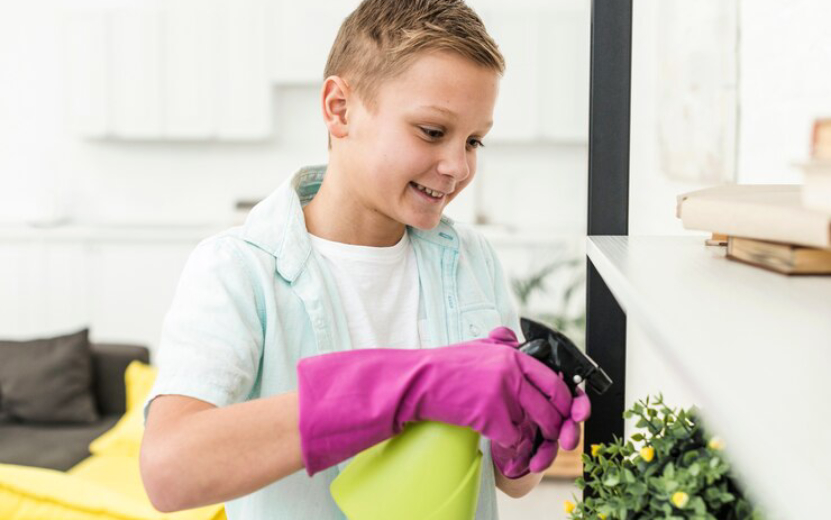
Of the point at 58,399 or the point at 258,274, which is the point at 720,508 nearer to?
the point at 258,274

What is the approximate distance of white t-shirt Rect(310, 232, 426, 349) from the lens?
106 cm

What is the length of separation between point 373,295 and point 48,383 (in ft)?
9.01

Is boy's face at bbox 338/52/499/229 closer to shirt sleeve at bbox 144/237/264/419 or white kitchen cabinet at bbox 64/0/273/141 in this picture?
shirt sleeve at bbox 144/237/264/419

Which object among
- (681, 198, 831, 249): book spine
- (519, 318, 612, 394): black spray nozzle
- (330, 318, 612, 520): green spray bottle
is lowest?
(330, 318, 612, 520): green spray bottle

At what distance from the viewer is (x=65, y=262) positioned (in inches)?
177

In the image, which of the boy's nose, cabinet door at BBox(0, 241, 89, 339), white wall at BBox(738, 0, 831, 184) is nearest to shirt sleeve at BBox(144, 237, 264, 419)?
the boy's nose

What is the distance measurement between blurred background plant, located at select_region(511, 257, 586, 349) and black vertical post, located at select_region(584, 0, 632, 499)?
313 cm

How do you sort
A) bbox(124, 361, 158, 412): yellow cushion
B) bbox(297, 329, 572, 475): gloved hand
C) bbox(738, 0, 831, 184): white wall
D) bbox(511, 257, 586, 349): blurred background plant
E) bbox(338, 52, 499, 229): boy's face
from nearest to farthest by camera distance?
bbox(297, 329, 572, 475): gloved hand
bbox(738, 0, 831, 184): white wall
bbox(338, 52, 499, 229): boy's face
bbox(124, 361, 158, 412): yellow cushion
bbox(511, 257, 586, 349): blurred background plant

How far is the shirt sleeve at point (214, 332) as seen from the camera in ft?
2.74

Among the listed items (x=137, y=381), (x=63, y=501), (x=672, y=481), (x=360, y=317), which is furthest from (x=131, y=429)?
(x=672, y=481)

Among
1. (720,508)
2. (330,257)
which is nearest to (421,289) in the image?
(330,257)

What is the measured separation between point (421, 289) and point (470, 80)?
1.00 ft

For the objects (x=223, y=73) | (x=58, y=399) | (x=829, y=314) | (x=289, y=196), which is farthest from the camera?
(x=223, y=73)

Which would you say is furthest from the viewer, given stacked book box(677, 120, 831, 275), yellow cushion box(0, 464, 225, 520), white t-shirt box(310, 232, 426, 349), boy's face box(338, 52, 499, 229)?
yellow cushion box(0, 464, 225, 520)
